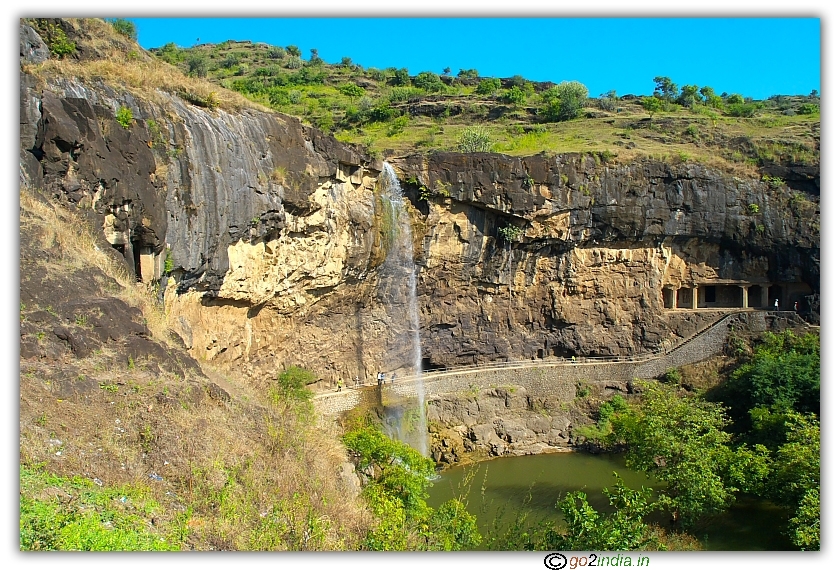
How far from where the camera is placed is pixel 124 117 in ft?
48.3

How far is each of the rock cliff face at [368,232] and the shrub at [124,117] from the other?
0.10 meters

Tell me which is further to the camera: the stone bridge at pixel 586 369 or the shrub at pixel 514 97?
the shrub at pixel 514 97

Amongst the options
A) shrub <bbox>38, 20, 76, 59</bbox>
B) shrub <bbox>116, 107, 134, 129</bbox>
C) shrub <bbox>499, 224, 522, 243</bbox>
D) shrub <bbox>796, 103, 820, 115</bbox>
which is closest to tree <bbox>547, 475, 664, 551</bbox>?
shrub <bbox>116, 107, 134, 129</bbox>

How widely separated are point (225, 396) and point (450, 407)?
16634 millimetres

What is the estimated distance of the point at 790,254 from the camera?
31.2 metres

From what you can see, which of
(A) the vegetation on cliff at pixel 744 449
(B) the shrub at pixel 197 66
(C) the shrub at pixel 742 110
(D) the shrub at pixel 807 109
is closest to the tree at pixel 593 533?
(A) the vegetation on cliff at pixel 744 449

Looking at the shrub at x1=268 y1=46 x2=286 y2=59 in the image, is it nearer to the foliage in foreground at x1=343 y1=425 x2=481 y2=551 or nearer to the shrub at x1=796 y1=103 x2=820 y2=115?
the shrub at x1=796 y1=103 x2=820 y2=115

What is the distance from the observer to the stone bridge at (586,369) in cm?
2708

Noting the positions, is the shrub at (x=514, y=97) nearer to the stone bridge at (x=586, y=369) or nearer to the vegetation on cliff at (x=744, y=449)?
the stone bridge at (x=586, y=369)

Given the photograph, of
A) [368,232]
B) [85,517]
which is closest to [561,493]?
[368,232]

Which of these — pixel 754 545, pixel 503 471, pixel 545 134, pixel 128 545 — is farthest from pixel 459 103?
pixel 128 545

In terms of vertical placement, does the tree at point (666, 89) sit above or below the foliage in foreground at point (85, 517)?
above

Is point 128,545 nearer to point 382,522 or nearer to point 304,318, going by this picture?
point 382,522

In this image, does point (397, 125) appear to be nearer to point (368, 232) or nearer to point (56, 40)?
point (368, 232)
